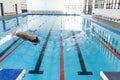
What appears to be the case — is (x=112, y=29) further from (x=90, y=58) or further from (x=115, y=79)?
(x=115, y=79)

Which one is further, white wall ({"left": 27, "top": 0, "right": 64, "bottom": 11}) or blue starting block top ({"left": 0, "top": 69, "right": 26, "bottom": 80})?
white wall ({"left": 27, "top": 0, "right": 64, "bottom": 11})

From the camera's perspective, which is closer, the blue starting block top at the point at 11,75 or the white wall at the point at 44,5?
the blue starting block top at the point at 11,75

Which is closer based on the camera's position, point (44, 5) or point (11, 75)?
point (11, 75)

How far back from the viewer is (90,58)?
4621 millimetres

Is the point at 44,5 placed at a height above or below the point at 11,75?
above

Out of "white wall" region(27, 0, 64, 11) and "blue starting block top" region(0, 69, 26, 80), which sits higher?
"white wall" region(27, 0, 64, 11)

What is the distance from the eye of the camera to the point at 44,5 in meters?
24.7

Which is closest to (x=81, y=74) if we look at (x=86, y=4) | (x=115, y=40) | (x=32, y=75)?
(x=32, y=75)

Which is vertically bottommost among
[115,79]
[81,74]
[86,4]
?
[81,74]

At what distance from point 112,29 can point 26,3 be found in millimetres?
19569

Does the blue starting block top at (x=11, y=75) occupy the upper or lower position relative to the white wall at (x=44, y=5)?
lower

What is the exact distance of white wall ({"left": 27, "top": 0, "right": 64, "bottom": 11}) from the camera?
80.6 ft

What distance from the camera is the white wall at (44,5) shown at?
2457 cm

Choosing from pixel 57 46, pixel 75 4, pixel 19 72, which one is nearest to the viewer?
pixel 19 72
